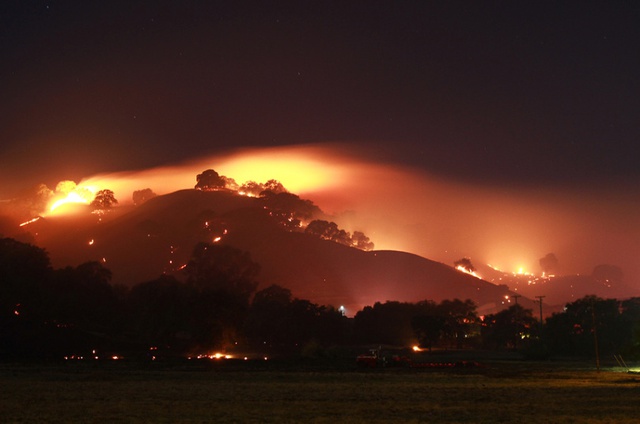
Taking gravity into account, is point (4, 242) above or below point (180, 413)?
above

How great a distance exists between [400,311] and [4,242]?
267 feet

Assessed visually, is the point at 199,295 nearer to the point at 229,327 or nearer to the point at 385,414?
the point at 229,327

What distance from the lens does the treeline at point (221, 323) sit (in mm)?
105688

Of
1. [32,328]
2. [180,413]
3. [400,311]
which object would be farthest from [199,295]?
[180,413]

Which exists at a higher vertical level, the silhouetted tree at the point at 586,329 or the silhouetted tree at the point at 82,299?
the silhouetted tree at the point at 82,299

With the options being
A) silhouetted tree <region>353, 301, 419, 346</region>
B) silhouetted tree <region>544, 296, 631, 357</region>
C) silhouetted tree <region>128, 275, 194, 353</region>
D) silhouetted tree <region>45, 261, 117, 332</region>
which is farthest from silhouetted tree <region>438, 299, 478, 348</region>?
silhouetted tree <region>45, 261, 117, 332</region>

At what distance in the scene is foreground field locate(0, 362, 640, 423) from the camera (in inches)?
1134

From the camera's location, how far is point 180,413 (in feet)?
97.5

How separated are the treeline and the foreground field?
1461 inches

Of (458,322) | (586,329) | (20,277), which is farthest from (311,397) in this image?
(458,322)

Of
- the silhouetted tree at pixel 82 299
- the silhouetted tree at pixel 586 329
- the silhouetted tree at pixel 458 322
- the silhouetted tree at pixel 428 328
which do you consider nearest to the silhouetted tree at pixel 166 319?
the silhouetted tree at pixel 82 299

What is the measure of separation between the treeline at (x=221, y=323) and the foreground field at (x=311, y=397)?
37110mm

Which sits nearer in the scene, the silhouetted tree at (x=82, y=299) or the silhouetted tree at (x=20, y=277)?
the silhouetted tree at (x=20, y=277)

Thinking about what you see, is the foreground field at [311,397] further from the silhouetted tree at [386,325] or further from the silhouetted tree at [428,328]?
the silhouetted tree at [386,325]
